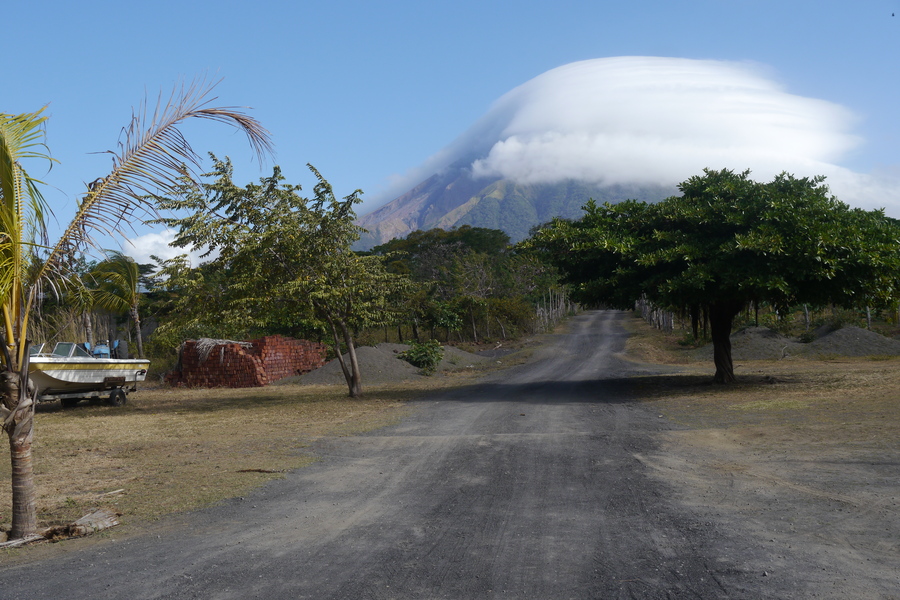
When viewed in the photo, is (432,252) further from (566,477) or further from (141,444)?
(566,477)

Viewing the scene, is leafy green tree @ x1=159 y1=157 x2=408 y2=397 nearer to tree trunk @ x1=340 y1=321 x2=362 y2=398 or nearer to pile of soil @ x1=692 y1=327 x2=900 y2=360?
tree trunk @ x1=340 y1=321 x2=362 y2=398

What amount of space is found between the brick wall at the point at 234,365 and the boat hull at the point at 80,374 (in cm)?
577

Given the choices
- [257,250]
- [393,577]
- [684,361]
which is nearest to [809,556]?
[393,577]

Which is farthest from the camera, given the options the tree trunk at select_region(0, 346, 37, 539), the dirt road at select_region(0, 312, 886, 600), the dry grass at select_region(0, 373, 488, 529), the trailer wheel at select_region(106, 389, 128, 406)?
the trailer wheel at select_region(106, 389, 128, 406)

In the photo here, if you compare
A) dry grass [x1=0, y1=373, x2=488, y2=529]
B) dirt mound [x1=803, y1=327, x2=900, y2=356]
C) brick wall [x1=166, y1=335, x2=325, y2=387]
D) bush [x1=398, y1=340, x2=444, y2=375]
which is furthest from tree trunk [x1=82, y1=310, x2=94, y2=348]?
dirt mound [x1=803, y1=327, x2=900, y2=356]

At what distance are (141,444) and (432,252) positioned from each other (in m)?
50.4

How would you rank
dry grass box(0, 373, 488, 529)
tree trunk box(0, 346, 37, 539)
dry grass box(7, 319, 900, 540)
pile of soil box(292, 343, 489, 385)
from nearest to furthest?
tree trunk box(0, 346, 37, 539)
dry grass box(0, 373, 488, 529)
dry grass box(7, 319, 900, 540)
pile of soil box(292, 343, 489, 385)

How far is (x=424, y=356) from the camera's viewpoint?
94.7 ft

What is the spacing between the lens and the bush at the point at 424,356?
28.7m

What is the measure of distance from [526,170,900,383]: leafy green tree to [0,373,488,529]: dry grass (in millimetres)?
6440

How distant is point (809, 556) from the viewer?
4.95 m

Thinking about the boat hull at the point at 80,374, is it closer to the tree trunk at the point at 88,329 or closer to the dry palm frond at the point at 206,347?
the tree trunk at the point at 88,329

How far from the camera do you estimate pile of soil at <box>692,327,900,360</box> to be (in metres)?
26.7

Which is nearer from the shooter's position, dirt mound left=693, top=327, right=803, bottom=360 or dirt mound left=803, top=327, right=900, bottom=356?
dirt mound left=803, top=327, right=900, bottom=356
